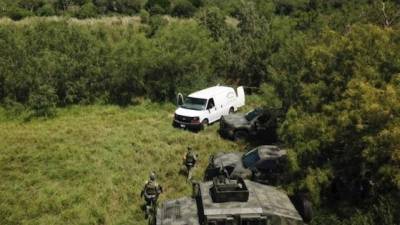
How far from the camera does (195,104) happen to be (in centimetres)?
2375

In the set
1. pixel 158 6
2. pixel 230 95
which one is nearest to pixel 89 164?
pixel 230 95

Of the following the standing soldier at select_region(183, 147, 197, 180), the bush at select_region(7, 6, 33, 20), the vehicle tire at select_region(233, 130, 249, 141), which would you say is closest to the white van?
the vehicle tire at select_region(233, 130, 249, 141)

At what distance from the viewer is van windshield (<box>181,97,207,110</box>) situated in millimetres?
23469

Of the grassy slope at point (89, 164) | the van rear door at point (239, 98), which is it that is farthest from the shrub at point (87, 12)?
the van rear door at point (239, 98)

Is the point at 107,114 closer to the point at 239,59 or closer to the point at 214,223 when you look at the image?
the point at 239,59

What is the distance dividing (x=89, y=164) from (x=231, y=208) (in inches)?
346

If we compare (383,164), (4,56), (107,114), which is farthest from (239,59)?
(383,164)

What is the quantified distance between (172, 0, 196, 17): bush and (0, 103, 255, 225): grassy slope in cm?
2579

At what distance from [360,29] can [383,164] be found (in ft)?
19.9

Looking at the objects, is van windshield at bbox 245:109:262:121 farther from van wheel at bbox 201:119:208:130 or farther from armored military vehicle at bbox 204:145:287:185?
armored military vehicle at bbox 204:145:287:185

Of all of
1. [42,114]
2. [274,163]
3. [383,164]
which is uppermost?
[383,164]

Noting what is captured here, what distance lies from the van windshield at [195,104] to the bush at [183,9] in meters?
26.9

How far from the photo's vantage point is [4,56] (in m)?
28.2

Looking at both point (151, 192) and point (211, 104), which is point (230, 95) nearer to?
point (211, 104)
